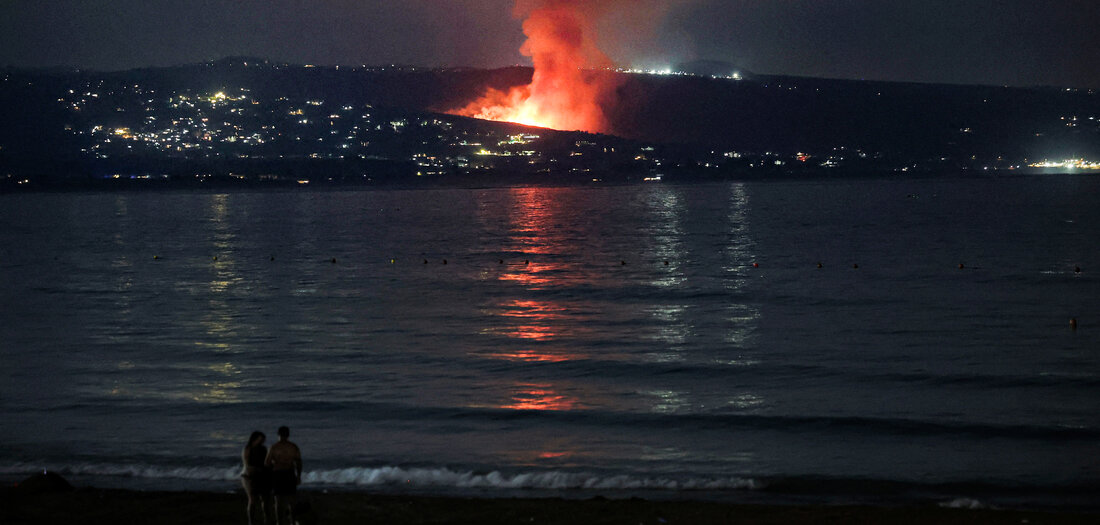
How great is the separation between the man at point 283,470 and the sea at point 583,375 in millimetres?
2968

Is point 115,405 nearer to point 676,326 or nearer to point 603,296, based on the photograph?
point 676,326

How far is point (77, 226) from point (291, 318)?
217ft

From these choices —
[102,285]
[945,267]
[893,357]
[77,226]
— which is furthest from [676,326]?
[77,226]

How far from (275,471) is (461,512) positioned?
76.9 inches

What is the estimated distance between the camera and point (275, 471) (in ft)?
27.8

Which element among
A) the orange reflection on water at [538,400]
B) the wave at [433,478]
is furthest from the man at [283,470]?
the orange reflection on water at [538,400]

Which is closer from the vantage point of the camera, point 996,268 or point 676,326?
point 676,326

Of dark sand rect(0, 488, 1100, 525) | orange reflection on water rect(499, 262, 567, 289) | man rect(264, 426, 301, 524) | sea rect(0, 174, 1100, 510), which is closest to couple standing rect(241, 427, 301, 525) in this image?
man rect(264, 426, 301, 524)

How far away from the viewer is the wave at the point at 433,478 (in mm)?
11391

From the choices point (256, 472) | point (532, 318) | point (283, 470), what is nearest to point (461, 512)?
point (283, 470)

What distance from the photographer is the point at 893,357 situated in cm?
2017

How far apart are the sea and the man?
9.74 ft

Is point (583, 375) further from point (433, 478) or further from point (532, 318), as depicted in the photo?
point (532, 318)

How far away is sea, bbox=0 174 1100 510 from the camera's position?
12.1 m
